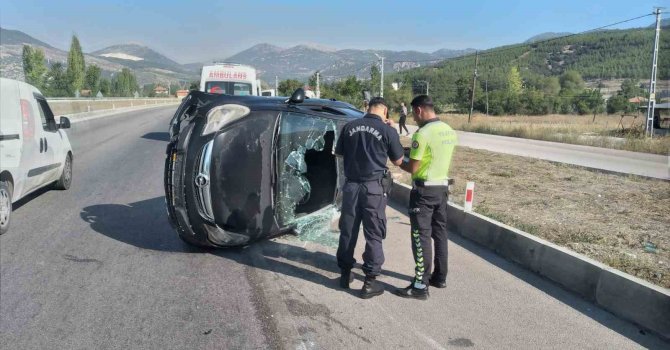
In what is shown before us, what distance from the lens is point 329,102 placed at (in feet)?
21.4

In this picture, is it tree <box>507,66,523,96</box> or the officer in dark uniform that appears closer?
the officer in dark uniform

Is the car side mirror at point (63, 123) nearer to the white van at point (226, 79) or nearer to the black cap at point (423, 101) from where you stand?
the black cap at point (423, 101)

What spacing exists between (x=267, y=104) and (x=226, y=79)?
14.0 m

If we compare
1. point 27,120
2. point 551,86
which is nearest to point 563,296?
point 27,120

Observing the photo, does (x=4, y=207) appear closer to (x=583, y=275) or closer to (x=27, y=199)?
(x=27, y=199)

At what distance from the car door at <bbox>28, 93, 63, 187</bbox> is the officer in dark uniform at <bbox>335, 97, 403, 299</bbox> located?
16.9 feet

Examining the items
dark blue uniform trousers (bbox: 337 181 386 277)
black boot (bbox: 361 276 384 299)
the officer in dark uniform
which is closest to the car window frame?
the officer in dark uniform

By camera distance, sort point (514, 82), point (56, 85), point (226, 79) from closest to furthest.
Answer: point (226, 79) < point (56, 85) < point (514, 82)

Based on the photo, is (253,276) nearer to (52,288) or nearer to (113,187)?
(52,288)

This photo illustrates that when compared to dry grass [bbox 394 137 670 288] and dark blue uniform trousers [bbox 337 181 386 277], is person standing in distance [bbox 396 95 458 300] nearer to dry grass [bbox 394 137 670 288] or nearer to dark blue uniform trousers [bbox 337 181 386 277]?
dark blue uniform trousers [bbox 337 181 386 277]

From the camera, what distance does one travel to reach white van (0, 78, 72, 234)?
21.7 feet

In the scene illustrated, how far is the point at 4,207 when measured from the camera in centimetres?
645

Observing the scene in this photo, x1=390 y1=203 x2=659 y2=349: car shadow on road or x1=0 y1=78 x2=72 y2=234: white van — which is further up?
x1=0 y1=78 x2=72 y2=234: white van

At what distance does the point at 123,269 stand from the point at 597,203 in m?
7.45
